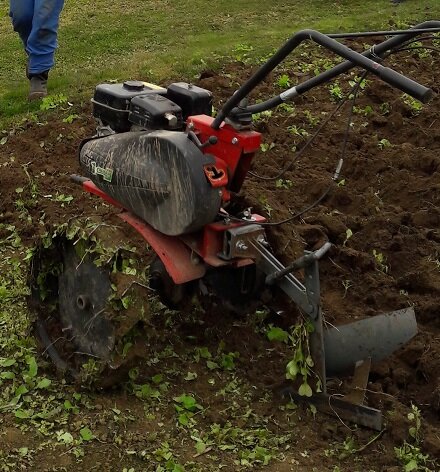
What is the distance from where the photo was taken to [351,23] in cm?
975

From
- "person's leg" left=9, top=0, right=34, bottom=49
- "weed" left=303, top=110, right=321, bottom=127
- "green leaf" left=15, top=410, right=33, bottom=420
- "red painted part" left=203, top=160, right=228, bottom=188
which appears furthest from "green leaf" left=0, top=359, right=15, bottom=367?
"person's leg" left=9, top=0, right=34, bottom=49

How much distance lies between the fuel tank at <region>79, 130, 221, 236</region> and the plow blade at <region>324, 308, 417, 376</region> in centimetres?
76

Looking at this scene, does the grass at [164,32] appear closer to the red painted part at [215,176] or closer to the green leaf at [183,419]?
the red painted part at [215,176]

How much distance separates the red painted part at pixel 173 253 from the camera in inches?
135

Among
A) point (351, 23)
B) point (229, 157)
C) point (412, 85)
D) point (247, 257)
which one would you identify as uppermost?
point (412, 85)

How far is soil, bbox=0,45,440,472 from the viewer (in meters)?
3.28

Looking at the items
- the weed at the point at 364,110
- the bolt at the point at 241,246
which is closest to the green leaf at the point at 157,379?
the bolt at the point at 241,246

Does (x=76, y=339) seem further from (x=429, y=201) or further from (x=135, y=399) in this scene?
(x=429, y=201)

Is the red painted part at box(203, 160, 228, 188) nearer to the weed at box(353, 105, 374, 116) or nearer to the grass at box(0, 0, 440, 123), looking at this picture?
the weed at box(353, 105, 374, 116)

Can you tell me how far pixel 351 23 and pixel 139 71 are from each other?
3.22 metres

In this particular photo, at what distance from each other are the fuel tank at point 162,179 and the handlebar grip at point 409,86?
34.9 inches

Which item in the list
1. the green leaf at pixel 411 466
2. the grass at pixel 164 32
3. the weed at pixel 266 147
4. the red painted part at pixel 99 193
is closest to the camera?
the green leaf at pixel 411 466

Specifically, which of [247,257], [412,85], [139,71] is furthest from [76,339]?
[139,71]

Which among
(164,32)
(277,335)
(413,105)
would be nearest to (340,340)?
(277,335)
